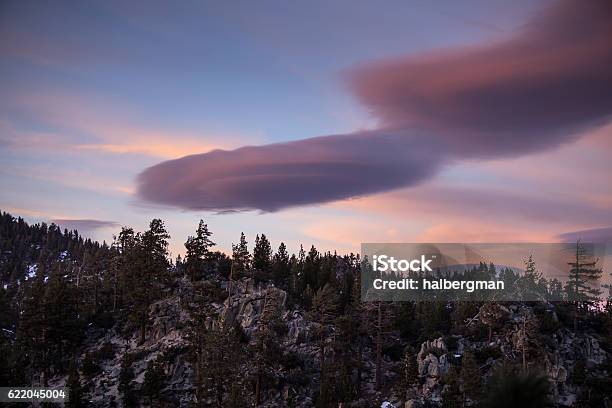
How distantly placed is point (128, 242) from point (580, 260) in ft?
261

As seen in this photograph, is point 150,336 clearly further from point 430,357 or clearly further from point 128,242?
point 430,357

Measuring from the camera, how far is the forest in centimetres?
4806

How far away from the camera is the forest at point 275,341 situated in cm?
4806

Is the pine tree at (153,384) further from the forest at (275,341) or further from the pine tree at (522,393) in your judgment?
the pine tree at (522,393)

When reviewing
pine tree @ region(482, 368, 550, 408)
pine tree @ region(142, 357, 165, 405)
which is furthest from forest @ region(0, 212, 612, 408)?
pine tree @ region(482, 368, 550, 408)

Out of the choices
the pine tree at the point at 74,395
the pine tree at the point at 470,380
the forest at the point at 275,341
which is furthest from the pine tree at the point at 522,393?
the pine tree at the point at 74,395

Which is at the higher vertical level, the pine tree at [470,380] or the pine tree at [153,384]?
the pine tree at [470,380]

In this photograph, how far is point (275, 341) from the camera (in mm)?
57219

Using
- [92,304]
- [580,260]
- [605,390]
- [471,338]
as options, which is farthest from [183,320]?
[580,260]

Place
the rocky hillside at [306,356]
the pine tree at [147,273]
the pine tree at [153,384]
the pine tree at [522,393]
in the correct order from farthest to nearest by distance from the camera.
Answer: the pine tree at [147,273] < the rocky hillside at [306,356] < the pine tree at [153,384] < the pine tree at [522,393]

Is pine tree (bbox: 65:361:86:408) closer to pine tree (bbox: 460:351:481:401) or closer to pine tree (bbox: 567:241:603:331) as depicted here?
pine tree (bbox: 460:351:481:401)

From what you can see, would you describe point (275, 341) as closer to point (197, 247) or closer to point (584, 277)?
point (197, 247)

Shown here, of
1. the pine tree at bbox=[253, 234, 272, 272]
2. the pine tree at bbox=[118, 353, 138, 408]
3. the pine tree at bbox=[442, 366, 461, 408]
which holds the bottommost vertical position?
the pine tree at bbox=[118, 353, 138, 408]

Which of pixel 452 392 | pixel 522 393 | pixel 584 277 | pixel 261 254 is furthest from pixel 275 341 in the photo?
pixel 522 393
